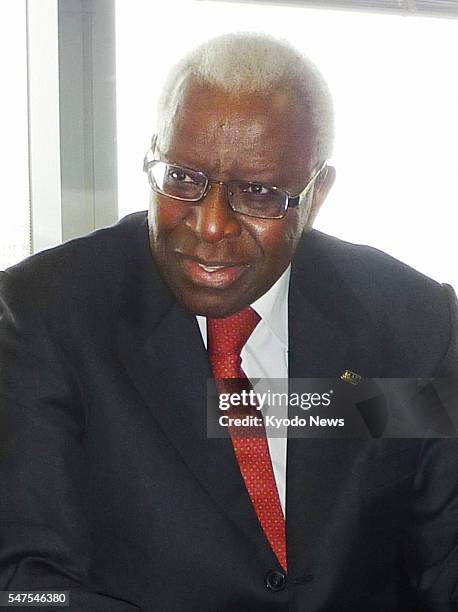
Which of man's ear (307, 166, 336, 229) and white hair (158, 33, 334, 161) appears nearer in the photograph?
white hair (158, 33, 334, 161)

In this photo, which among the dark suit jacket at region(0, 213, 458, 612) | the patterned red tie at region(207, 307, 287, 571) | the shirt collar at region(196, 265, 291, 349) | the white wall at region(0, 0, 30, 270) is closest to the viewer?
the dark suit jacket at region(0, 213, 458, 612)

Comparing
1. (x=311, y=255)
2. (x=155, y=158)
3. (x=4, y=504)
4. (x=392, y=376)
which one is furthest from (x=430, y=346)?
(x=4, y=504)

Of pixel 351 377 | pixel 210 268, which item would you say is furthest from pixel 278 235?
pixel 351 377

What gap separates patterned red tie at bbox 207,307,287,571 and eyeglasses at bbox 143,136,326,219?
15 cm

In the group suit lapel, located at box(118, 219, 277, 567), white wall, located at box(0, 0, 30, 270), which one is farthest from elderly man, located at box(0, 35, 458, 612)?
white wall, located at box(0, 0, 30, 270)

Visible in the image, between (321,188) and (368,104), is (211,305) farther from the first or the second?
(368,104)

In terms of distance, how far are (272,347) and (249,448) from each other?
14 centimetres

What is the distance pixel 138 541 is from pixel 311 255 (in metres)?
0.44

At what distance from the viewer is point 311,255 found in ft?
3.81

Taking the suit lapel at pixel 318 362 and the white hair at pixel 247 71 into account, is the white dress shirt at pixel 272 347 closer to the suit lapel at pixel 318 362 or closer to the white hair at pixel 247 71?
the suit lapel at pixel 318 362

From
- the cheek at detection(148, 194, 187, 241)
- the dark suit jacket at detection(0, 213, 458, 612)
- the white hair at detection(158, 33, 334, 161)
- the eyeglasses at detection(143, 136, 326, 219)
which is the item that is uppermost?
the white hair at detection(158, 33, 334, 161)

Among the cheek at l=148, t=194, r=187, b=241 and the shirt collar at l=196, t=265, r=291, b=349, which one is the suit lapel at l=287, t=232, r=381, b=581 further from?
the cheek at l=148, t=194, r=187, b=241

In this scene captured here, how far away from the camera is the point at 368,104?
1680 mm

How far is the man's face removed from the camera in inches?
37.0
